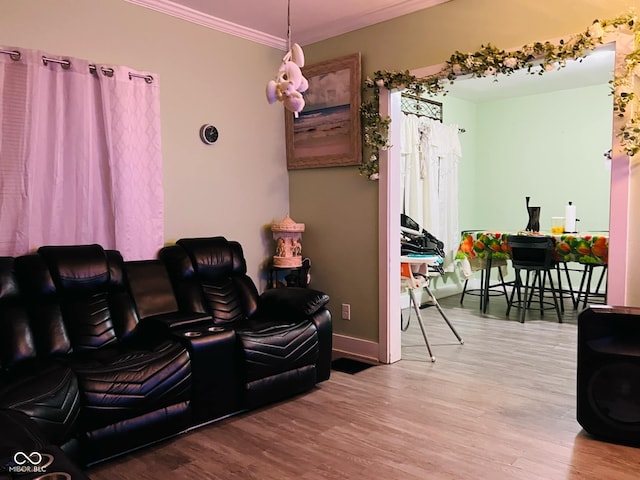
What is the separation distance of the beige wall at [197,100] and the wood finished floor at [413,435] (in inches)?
60.5

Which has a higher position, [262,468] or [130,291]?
[130,291]

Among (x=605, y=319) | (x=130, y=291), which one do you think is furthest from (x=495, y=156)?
(x=130, y=291)

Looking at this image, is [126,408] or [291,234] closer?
[126,408]

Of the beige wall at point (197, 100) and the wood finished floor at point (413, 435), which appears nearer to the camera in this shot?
the wood finished floor at point (413, 435)

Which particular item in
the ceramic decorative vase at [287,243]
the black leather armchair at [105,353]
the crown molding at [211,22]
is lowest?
the black leather armchair at [105,353]

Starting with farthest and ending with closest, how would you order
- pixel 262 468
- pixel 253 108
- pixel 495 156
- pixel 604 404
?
pixel 495 156 < pixel 253 108 < pixel 604 404 < pixel 262 468

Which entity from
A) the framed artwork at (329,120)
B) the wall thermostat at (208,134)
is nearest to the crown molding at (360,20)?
the framed artwork at (329,120)

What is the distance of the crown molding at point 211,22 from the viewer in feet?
11.7

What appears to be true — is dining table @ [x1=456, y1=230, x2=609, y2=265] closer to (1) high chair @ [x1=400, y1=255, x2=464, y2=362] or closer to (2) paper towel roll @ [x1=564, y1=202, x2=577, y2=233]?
(2) paper towel roll @ [x1=564, y1=202, x2=577, y2=233]

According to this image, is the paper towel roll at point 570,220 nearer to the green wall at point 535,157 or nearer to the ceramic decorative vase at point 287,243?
the green wall at point 535,157

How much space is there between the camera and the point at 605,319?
264cm

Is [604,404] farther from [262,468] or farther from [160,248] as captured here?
[160,248]

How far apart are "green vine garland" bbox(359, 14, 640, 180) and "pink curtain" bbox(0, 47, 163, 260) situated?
154cm

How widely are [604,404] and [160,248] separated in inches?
111
